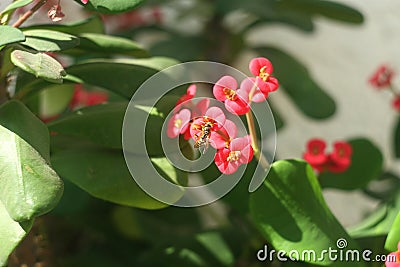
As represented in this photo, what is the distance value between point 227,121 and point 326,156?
251 mm

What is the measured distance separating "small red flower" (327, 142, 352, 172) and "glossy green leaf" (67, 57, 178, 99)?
0.81 feet

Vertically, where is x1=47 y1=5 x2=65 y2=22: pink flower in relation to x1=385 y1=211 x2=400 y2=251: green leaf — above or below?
above

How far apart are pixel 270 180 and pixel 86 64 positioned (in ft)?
0.88

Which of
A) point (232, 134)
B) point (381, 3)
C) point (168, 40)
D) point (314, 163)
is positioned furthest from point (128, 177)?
point (381, 3)

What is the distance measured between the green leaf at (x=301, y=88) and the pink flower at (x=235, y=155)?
0.45 meters

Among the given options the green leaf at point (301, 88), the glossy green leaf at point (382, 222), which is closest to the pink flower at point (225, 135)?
the glossy green leaf at point (382, 222)

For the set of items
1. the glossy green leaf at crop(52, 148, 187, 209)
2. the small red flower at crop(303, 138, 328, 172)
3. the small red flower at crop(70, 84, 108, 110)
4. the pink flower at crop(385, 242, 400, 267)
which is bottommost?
the small red flower at crop(70, 84, 108, 110)

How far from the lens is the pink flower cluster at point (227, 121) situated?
64 cm

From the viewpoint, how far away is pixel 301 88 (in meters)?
1.14

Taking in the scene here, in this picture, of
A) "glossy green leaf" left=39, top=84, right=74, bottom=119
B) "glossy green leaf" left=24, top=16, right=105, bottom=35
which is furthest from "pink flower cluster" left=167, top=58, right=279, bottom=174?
"glossy green leaf" left=39, top=84, right=74, bottom=119

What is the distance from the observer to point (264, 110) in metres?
0.73

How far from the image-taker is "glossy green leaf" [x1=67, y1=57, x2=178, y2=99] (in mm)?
804

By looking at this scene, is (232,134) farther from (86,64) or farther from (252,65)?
(86,64)

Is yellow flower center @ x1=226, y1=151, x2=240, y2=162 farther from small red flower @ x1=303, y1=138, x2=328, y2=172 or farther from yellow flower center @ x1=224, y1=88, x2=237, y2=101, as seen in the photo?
small red flower @ x1=303, y1=138, x2=328, y2=172
